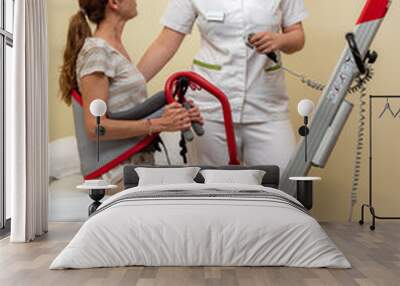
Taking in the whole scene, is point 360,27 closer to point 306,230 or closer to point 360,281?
point 306,230

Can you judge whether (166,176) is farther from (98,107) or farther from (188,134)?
(98,107)

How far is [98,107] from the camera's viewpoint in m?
6.20

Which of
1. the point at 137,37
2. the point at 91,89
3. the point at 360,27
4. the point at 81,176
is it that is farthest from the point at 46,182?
the point at 360,27

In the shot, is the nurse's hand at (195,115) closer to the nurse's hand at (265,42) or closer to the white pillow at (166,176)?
the white pillow at (166,176)

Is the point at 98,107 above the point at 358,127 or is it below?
above

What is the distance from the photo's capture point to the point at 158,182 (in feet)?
19.4

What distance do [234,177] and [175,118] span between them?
3.26 ft

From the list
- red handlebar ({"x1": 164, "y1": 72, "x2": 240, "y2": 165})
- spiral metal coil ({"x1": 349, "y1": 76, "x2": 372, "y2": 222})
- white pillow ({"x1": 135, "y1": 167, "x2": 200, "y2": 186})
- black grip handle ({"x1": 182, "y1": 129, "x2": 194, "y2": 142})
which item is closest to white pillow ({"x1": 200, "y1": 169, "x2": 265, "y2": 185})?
white pillow ({"x1": 135, "y1": 167, "x2": 200, "y2": 186})

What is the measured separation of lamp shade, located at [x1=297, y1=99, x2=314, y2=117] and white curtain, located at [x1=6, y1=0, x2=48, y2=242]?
2445 millimetres

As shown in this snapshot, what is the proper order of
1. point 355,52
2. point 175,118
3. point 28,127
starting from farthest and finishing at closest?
point 175,118, point 355,52, point 28,127

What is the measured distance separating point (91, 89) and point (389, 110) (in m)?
3.08

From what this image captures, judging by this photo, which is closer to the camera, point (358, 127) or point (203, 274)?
point (203, 274)

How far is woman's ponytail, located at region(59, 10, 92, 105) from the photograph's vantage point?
6734 mm

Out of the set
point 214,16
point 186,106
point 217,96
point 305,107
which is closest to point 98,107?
point 186,106
